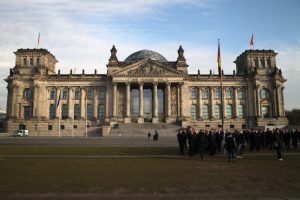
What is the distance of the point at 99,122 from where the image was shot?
3386 inches

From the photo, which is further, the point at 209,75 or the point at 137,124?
the point at 209,75

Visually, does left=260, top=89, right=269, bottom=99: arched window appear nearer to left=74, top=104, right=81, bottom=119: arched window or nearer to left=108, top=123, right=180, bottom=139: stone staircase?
left=108, top=123, right=180, bottom=139: stone staircase

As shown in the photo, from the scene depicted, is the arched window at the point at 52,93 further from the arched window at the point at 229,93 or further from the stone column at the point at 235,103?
the stone column at the point at 235,103

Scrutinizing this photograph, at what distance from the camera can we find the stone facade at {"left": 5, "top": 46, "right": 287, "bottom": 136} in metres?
84.6

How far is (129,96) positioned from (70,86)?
754 inches

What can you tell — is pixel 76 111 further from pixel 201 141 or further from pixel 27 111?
pixel 201 141

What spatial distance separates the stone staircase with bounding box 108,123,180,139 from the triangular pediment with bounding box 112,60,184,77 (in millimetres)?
14955

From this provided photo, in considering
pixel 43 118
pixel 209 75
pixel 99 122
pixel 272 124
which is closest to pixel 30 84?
pixel 43 118

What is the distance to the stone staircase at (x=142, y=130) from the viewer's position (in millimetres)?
→ 67750

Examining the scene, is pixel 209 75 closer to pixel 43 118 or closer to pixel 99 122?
pixel 99 122

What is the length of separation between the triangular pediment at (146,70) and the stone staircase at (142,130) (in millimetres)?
14955

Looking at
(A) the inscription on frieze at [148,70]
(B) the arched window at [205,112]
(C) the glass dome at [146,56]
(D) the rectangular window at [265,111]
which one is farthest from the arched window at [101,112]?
(D) the rectangular window at [265,111]

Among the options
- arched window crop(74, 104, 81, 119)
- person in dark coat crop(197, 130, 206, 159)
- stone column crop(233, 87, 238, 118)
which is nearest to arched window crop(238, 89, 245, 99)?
stone column crop(233, 87, 238, 118)

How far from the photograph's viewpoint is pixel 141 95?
84.5 metres
